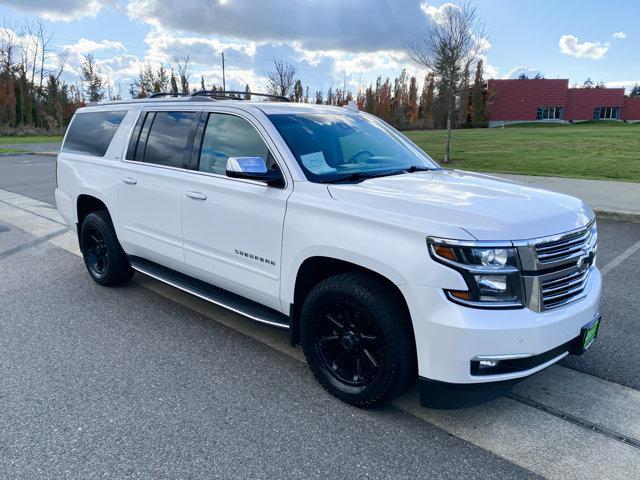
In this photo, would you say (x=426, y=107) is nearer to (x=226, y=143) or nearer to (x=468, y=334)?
(x=226, y=143)

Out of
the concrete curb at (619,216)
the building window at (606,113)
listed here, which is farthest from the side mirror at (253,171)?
the building window at (606,113)

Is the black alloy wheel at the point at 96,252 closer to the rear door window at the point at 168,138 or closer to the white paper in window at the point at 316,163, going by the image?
the rear door window at the point at 168,138

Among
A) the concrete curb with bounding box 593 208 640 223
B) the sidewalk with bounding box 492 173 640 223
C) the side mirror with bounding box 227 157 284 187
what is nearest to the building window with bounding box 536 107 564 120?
the sidewalk with bounding box 492 173 640 223

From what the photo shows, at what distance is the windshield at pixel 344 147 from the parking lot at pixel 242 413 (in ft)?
4.73

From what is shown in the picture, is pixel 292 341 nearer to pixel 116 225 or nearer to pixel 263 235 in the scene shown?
pixel 263 235

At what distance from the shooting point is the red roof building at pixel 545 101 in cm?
6938

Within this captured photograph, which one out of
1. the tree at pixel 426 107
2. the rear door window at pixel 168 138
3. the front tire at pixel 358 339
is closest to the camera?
the front tire at pixel 358 339

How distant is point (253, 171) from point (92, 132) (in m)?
2.91

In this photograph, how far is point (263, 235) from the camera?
136 inches

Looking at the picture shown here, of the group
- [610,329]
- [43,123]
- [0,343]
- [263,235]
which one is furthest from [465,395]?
[43,123]

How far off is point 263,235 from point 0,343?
7.85 ft

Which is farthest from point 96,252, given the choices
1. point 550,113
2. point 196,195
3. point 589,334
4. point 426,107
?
point 550,113

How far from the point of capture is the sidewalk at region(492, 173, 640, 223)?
8719 mm

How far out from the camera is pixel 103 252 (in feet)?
A: 17.4
